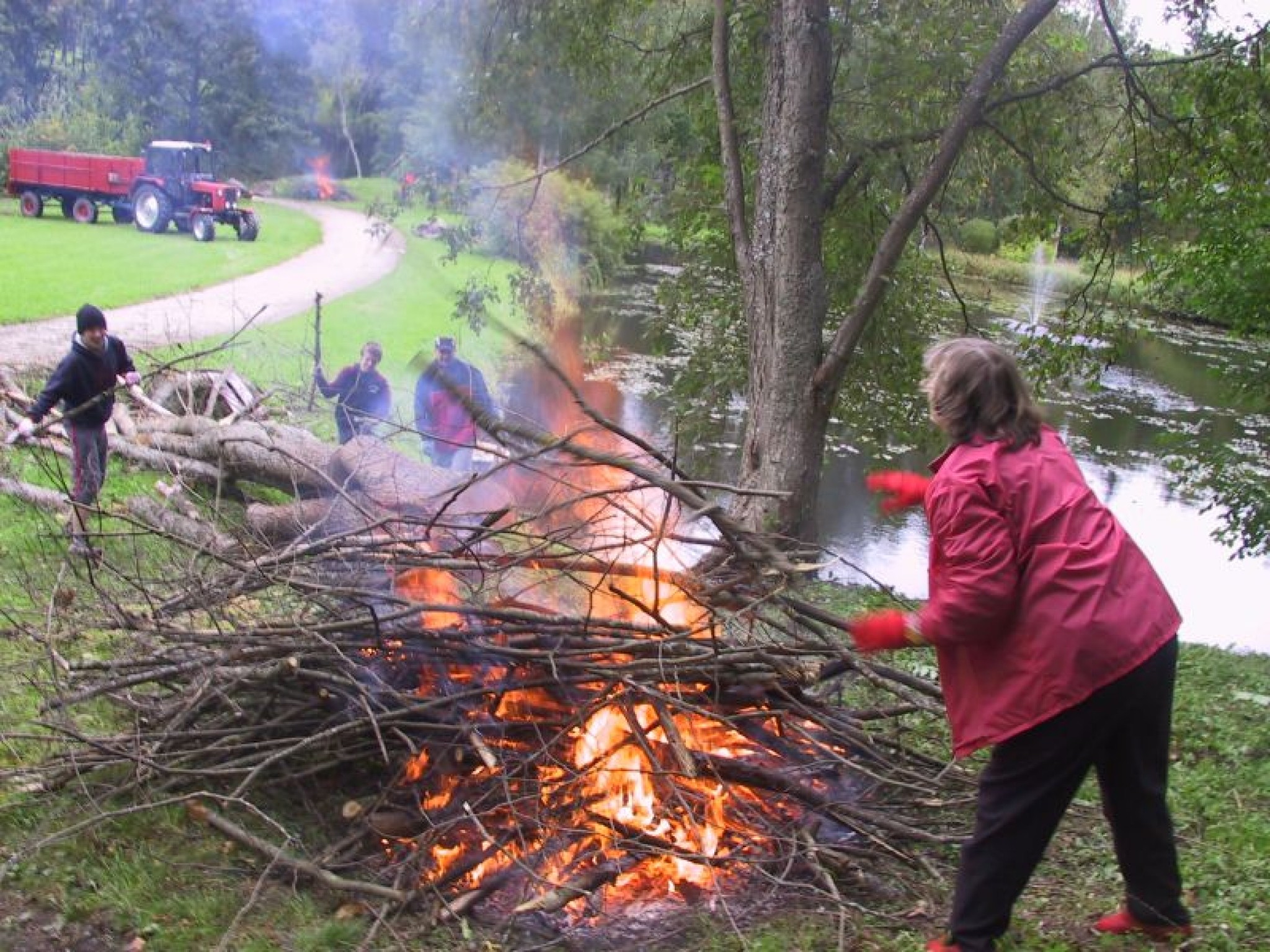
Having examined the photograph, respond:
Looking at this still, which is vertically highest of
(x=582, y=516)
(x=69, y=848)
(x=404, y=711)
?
(x=582, y=516)

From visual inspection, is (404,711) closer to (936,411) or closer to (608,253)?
(936,411)

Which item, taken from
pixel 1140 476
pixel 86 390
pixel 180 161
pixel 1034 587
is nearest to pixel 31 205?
pixel 180 161

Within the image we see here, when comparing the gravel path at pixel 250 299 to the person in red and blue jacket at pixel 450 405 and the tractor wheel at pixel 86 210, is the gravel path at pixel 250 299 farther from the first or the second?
the tractor wheel at pixel 86 210

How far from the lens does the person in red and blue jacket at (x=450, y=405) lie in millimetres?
4168

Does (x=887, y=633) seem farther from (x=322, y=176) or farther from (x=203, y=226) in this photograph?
(x=203, y=226)

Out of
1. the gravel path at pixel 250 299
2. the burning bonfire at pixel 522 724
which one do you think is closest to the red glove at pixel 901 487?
the burning bonfire at pixel 522 724

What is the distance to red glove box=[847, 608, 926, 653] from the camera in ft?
9.57

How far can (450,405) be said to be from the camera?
6.72 meters

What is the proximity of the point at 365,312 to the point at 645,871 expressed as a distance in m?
13.7

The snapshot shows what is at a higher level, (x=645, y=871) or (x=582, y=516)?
(x=582, y=516)

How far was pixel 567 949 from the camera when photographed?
129 inches

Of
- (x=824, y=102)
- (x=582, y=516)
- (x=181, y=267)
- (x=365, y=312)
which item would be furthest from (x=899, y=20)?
(x=181, y=267)

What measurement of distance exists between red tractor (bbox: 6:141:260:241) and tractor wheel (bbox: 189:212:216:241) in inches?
0.5

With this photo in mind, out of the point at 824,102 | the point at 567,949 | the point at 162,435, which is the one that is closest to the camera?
the point at 567,949
